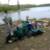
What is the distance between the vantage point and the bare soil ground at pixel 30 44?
56.4 inches

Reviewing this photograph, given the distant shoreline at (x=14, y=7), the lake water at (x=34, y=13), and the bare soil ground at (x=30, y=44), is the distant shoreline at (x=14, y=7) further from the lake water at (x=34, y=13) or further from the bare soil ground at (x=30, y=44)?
the bare soil ground at (x=30, y=44)

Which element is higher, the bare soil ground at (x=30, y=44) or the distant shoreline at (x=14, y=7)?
the distant shoreline at (x=14, y=7)

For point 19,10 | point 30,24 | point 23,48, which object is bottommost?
point 23,48

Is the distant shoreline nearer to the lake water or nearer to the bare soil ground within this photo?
the lake water

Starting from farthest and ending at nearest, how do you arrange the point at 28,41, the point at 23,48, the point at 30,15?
1. the point at 30,15
2. the point at 28,41
3. the point at 23,48

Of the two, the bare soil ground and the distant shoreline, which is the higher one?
the distant shoreline

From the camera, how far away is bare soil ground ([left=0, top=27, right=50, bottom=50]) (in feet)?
4.70

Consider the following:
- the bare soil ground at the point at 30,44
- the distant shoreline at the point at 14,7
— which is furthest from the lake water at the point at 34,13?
the bare soil ground at the point at 30,44

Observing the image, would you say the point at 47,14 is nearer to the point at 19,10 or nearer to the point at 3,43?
the point at 19,10

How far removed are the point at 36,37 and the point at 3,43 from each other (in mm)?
334

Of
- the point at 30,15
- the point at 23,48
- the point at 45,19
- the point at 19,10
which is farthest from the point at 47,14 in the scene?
the point at 23,48

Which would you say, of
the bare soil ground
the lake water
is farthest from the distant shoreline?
the bare soil ground

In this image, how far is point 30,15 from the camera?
5.40ft

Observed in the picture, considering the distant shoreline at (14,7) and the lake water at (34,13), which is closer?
the distant shoreline at (14,7)
